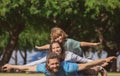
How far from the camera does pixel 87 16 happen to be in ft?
114

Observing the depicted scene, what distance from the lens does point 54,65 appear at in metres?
6.62

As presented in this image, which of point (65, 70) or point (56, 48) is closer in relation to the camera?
point (65, 70)

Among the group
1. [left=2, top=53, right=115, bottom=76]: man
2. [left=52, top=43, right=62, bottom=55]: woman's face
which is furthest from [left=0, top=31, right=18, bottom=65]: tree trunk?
[left=2, top=53, right=115, bottom=76]: man

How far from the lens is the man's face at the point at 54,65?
6625mm

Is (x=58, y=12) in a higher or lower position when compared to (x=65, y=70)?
lower

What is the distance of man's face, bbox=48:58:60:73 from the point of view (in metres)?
6.62

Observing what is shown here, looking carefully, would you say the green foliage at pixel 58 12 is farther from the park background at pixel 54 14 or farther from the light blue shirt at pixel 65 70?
the light blue shirt at pixel 65 70

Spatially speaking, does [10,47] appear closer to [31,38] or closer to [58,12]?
[58,12]

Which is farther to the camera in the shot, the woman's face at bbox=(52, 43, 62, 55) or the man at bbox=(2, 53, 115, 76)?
the woman's face at bbox=(52, 43, 62, 55)

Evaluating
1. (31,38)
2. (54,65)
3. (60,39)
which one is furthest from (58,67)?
(31,38)

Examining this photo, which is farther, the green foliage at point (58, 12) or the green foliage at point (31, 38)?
the green foliage at point (31, 38)

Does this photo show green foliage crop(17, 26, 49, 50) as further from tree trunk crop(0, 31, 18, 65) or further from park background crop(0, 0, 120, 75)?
tree trunk crop(0, 31, 18, 65)

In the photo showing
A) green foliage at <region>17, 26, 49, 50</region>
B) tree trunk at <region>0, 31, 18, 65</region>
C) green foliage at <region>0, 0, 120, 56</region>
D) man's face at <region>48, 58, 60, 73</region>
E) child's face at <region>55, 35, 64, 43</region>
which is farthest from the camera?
green foliage at <region>17, 26, 49, 50</region>

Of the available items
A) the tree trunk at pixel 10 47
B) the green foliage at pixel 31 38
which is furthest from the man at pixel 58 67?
the green foliage at pixel 31 38
